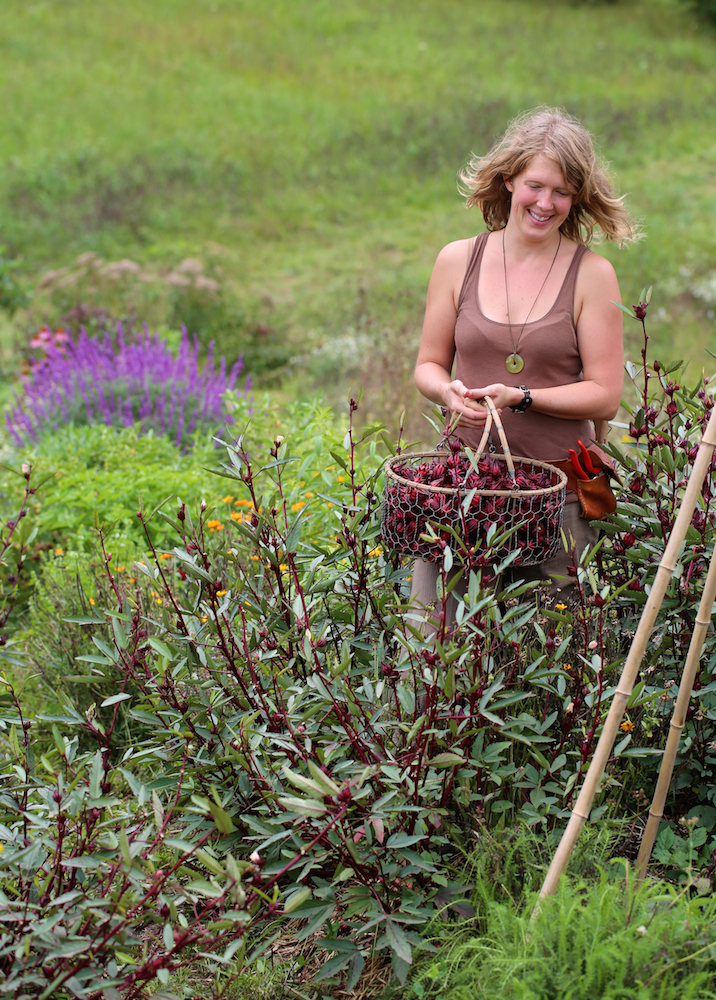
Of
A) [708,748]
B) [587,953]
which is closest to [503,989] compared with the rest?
[587,953]

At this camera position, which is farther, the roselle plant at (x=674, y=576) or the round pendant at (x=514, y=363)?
the round pendant at (x=514, y=363)

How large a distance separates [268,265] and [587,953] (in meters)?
12.4

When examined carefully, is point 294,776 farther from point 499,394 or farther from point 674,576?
point 499,394

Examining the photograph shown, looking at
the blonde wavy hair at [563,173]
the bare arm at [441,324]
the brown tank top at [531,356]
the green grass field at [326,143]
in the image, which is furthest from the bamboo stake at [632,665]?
the green grass field at [326,143]

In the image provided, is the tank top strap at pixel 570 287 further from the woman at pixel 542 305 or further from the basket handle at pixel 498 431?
the basket handle at pixel 498 431

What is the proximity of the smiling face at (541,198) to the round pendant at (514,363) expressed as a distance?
35 cm

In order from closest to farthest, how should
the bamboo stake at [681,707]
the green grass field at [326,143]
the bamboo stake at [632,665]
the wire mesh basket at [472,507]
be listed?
the bamboo stake at [632,665]
the bamboo stake at [681,707]
the wire mesh basket at [472,507]
the green grass field at [326,143]

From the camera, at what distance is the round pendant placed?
8.17 feet

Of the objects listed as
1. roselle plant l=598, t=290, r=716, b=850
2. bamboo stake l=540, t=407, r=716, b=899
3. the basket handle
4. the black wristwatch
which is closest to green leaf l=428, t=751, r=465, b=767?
bamboo stake l=540, t=407, r=716, b=899

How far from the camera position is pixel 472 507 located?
6.60ft

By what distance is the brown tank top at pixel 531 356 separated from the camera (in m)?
2.48

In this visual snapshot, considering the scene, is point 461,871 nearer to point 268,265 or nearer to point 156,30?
point 268,265

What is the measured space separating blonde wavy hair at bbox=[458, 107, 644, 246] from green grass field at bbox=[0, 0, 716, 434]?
294 centimetres

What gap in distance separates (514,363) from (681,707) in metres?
1.09
